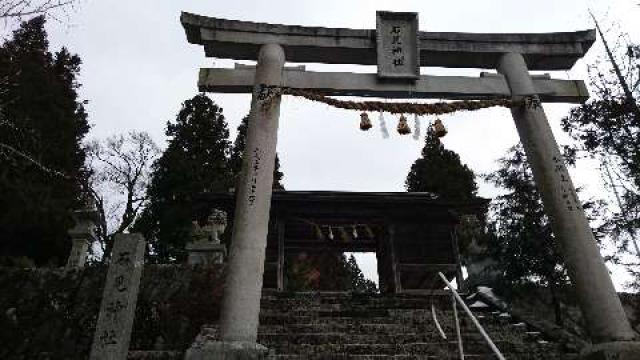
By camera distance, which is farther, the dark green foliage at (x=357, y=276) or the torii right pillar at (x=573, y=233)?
the dark green foliage at (x=357, y=276)

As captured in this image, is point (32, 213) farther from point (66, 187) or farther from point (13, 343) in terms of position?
point (13, 343)

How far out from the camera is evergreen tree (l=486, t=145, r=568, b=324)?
11.4 meters

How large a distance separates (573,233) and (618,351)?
1667 millimetres

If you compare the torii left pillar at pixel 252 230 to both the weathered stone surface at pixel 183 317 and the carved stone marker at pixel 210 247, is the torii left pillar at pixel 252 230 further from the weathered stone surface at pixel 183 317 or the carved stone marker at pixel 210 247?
the carved stone marker at pixel 210 247

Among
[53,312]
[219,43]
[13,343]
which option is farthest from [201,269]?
[219,43]

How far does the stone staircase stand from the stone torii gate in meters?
1.03

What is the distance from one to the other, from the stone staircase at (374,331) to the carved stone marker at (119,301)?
65 cm

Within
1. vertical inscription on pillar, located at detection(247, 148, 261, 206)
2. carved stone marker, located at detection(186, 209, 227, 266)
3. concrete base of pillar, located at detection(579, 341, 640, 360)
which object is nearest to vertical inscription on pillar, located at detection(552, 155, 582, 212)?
concrete base of pillar, located at detection(579, 341, 640, 360)

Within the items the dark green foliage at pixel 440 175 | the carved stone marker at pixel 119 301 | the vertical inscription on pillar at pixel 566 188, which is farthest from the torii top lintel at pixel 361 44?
the dark green foliage at pixel 440 175

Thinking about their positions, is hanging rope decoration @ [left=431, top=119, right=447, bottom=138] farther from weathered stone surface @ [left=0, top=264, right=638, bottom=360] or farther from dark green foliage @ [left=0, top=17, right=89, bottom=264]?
dark green foliage @ [left=0, top=17, right=89, bottom=264]

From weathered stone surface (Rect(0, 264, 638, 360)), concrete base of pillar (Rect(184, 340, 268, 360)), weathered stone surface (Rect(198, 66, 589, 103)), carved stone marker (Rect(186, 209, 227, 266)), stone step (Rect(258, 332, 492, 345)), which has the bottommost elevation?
concrete base of pillar (Rect(184, 340, 268, 360))

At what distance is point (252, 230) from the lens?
20.7 ft

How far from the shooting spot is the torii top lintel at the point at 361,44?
7.93 m

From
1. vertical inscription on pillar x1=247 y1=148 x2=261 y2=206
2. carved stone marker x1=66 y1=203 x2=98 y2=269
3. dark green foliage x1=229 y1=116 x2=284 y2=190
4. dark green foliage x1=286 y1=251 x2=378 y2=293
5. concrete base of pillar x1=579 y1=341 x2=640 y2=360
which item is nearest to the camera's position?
concrete base of pillar x1=579 y1=341 x2=640 y2=360
